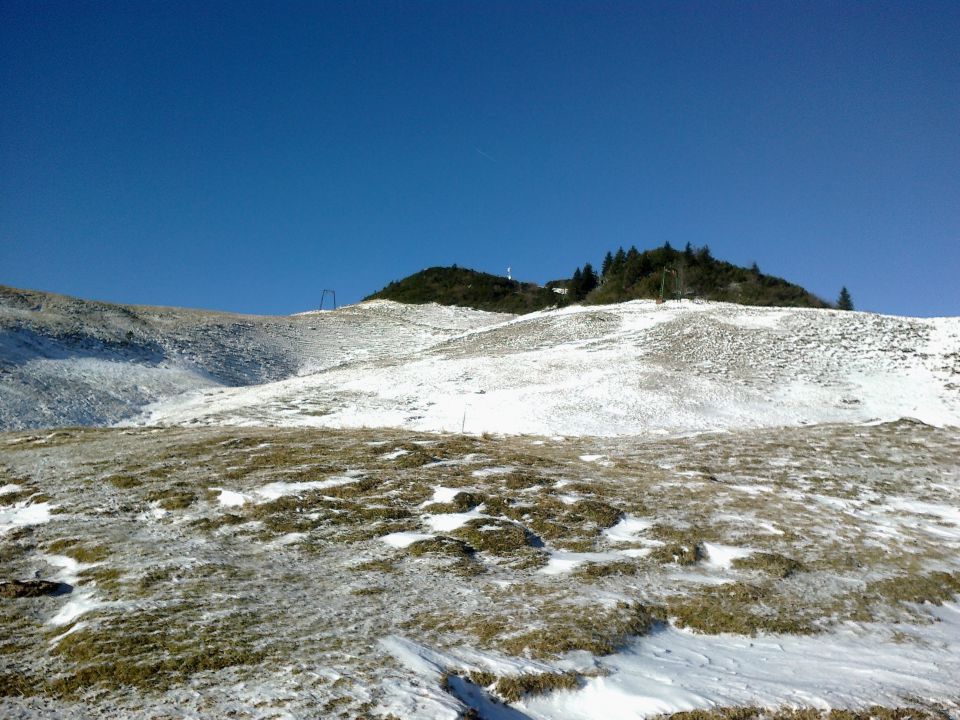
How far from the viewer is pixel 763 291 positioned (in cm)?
9788

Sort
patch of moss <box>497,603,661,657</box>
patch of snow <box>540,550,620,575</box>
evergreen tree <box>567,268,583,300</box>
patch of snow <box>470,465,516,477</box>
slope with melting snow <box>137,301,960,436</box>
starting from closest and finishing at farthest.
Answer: patch of moss <box>497,603,661,657</box> → patch of snow <box>540,550,620,575</box> → patch of snow <box>470,465,516,477</box> → slope with melting snow <box>137,301,960,436</box> → evergreen tree <box>567,268,583,300</box>

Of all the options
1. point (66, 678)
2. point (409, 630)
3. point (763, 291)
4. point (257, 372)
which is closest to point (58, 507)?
point (66, 678)

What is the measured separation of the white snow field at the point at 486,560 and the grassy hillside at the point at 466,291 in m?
104

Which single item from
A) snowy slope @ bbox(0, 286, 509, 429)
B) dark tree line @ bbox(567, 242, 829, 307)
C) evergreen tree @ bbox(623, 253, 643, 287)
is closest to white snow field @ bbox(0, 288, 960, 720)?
snowy slope @ bbox(0, 286, 509, 429)

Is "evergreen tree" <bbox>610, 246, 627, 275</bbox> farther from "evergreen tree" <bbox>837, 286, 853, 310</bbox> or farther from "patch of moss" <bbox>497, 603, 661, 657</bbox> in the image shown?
"patch of moss" <bbox>497, 603, 661, 657</bbox>

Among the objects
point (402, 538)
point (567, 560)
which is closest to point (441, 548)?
point (402, 538)

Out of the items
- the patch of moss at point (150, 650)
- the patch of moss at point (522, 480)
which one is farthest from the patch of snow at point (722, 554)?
the patch of moss at point (150, 650)

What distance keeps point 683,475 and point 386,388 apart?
64.2 feet

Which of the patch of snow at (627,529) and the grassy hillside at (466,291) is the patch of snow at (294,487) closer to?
A: the patch of snow at (627,529)

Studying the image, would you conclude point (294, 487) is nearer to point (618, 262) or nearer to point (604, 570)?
point (604, 570)

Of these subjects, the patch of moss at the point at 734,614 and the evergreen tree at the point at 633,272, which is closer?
the patch of moss at the point at 734,614

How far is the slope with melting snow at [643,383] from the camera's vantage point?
26750 mm

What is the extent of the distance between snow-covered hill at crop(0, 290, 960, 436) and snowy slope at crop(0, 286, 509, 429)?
0.16 meters

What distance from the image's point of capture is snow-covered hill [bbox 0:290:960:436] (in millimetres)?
27344
